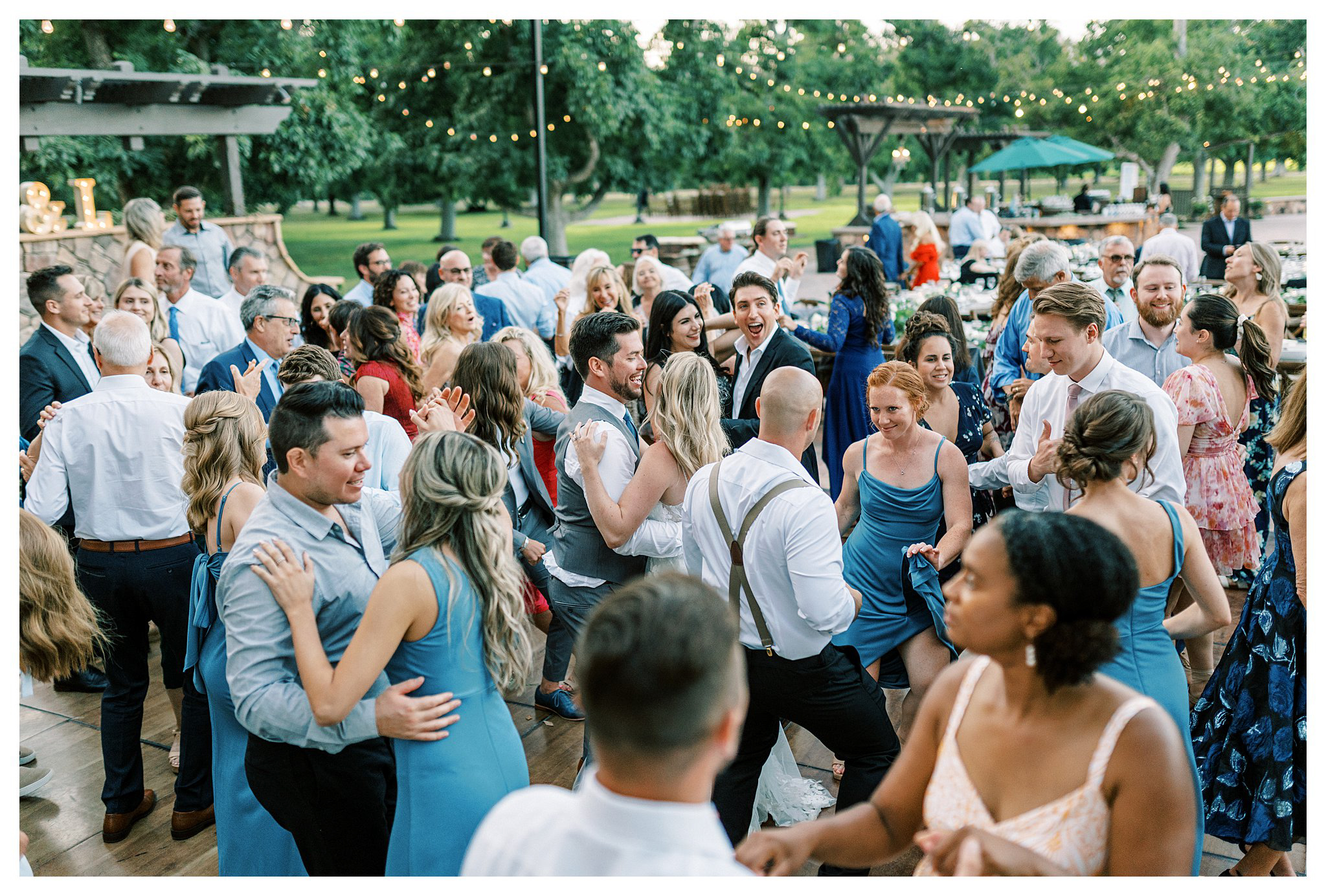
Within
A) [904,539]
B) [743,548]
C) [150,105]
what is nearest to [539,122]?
[150,105]

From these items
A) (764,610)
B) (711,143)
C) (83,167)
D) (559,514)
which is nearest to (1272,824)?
(764,610)

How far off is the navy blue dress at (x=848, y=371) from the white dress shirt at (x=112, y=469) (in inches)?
141

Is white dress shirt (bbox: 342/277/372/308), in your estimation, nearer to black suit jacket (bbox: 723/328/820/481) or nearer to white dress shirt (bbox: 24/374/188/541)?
black suit jacket (bbox: 723/328/820/481)

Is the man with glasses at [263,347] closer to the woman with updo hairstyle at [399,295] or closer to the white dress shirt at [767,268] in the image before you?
the woman with updo hairstyle at [399,295]

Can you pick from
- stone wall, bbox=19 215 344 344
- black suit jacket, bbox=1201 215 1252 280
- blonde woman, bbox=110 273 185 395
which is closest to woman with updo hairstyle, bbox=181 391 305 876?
blonde woman, bbox=110 273 185 395

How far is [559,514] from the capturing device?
142 inches

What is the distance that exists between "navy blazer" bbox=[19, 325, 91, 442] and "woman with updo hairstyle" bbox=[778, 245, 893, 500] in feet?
12.9

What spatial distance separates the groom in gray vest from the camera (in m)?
3.49

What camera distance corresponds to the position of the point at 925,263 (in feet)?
34.5

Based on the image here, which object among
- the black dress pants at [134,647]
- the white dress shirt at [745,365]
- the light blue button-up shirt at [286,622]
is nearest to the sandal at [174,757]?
the black dress pants at [134,647]

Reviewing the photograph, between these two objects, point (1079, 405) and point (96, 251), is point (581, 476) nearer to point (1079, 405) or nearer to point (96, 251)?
point (1079, 405)

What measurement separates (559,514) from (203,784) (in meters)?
1.55

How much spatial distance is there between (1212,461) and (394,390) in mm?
3507

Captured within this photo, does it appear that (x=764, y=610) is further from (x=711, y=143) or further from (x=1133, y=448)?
(x=711, y=143)
